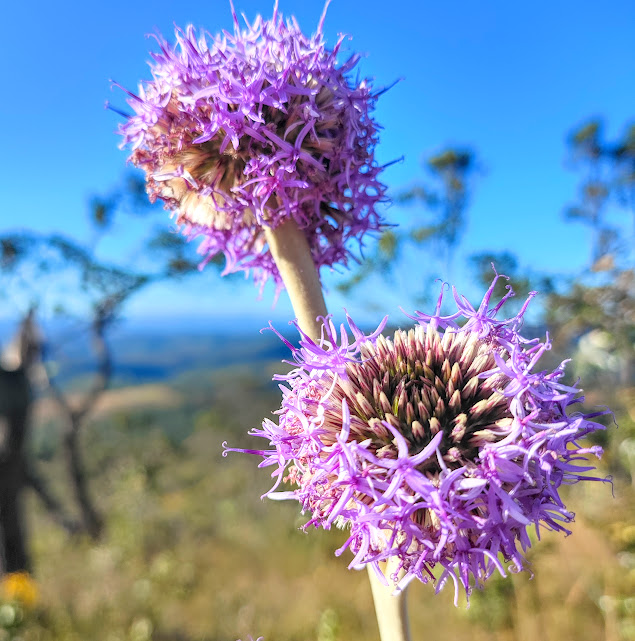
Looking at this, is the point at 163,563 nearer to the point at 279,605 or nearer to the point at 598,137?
the point at 279,605

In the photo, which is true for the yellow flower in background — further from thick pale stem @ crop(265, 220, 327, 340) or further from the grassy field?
thick pale stem @ crop(265, 220, 327, 340)

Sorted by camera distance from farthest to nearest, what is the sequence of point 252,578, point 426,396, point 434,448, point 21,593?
point 252,578
point 21,593
point 426,396
point 434,448

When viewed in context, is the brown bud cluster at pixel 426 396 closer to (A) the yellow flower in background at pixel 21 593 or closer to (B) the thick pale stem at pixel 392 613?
(B) the thick pale stem at pixel 392 613

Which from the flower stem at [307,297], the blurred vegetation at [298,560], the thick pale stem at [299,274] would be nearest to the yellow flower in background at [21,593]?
the blurred vegetation at [298,560]

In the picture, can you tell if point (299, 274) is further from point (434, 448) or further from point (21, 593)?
point (21, 593)

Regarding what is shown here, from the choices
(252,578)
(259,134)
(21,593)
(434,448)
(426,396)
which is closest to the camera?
(434,448)

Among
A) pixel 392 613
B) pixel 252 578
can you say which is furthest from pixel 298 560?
pixel 392 613
